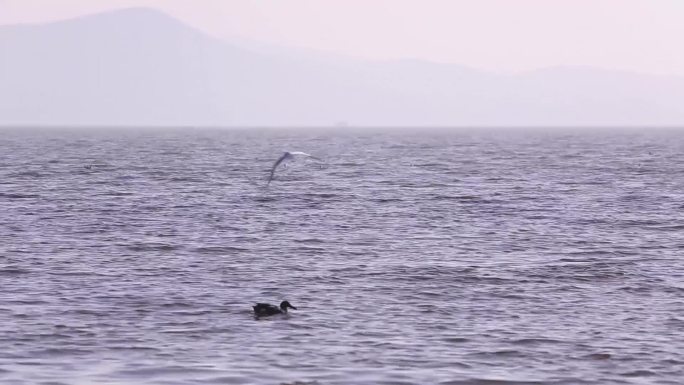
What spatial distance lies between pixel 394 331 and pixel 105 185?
41.7m

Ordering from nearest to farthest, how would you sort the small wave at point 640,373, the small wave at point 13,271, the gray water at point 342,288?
the small wave at point 640,373 → the gray water at point 342,288 → the small wave at point 13,271

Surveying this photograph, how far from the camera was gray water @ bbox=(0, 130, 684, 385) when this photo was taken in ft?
67.6

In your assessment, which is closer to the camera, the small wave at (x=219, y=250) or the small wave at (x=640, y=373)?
the small wave at (x=640, y=373)

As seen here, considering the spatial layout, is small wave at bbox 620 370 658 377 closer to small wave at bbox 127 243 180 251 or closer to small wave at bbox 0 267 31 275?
small wave at bbox 0 267 31 275

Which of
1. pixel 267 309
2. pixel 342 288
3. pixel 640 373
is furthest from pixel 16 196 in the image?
pixel 640 373

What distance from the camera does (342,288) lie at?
28.4m

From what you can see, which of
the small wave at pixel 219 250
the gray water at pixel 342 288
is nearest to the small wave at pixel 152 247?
the gray water at pixel 342 288

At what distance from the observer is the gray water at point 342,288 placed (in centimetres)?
2059

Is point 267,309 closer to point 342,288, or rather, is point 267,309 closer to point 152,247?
point 342,288

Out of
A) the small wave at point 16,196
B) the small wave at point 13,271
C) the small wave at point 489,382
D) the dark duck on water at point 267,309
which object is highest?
the dark duck on water at point 267,309

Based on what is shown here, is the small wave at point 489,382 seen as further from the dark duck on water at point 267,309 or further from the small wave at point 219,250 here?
the small wave at point 219,250

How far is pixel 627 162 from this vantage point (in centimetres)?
9650

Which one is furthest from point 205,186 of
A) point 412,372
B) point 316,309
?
point 412,372

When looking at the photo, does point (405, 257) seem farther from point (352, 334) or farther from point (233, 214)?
point (233, 214)
